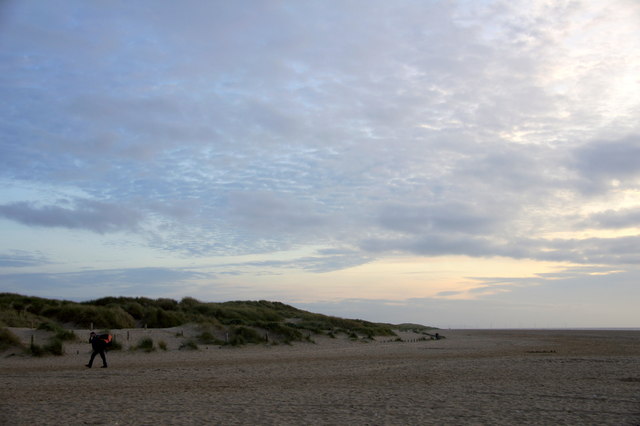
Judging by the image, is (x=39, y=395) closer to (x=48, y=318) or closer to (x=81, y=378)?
(x=81, y=378)

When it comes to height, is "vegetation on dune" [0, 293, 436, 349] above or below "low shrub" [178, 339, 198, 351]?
above

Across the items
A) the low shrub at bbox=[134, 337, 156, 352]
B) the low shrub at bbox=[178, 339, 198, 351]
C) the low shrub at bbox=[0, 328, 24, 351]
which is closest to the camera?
the low shrub at bbox=[0, 328, 24, 351]

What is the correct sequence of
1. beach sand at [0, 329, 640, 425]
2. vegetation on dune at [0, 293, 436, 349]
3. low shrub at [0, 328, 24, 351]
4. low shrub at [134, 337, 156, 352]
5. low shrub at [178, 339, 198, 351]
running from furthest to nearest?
vegetation on dune at [0, 293, 436, 349] → low shrub at [178, 339, 198, 351] → low shrub at [134, 337, 156, 352] → low shrub at [0, 328, 24, 351] → beach sand at [0, 329, 640, 425]

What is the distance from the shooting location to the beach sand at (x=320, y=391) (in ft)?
33.3

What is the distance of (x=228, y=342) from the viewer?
102 ft

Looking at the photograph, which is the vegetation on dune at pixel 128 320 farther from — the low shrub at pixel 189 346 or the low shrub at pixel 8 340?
the low shrub at pixel 8 340

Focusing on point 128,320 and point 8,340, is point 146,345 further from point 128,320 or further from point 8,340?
point 128,320

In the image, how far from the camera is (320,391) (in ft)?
45.2

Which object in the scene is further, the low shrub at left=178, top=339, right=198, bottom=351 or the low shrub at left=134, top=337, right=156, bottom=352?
the low shrub at left=178, top=339, right=198, bottom=351

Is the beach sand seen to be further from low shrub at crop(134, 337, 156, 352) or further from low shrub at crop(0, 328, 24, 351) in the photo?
low shrub at crop(134, 337, 156, 352)

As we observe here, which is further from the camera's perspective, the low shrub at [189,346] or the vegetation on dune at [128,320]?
Result: the vegetation on dune at [128,320]

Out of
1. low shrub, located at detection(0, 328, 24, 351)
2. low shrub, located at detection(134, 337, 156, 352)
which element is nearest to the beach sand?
low shrub, located at detection(0, 328, 24, 351)

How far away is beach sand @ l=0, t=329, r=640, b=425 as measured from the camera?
1014 cm

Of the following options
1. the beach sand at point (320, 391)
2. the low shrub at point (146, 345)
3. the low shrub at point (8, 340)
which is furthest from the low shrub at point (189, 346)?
the low shrub at point (8, 340)
